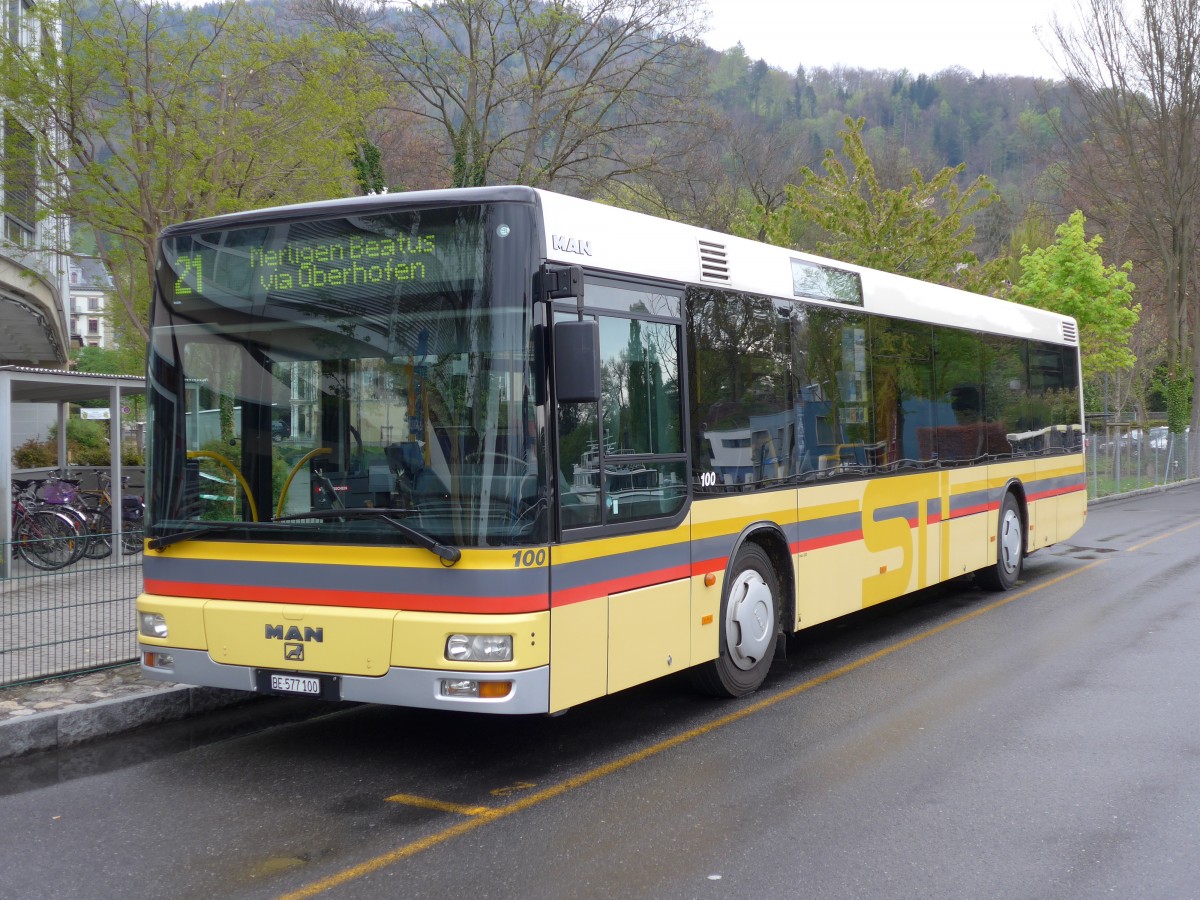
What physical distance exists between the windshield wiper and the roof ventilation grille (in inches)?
108

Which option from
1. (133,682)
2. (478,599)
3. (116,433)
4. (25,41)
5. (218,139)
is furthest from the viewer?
(116,433)

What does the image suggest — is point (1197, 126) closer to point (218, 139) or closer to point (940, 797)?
point (218, 139)

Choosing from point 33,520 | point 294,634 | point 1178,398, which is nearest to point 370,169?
point 33,520

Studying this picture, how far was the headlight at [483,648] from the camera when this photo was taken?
567 cm

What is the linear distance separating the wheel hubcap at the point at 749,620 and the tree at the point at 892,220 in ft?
58.5

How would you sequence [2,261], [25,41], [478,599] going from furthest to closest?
[2,261] → [25,41] → [478,599]

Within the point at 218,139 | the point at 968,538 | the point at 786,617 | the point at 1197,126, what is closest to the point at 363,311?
the point at 786,617

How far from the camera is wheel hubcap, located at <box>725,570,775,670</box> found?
7.67 meters

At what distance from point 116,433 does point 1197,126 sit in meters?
33.6

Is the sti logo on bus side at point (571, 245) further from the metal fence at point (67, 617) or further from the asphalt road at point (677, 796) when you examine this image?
the metal fence at point (67, 617)

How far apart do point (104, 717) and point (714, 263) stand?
4.78m

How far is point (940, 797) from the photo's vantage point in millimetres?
5730

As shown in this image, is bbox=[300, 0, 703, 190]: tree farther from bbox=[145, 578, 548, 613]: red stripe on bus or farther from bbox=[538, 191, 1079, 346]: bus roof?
bbox=[145, 578, 548, 613]: red stripe on bus

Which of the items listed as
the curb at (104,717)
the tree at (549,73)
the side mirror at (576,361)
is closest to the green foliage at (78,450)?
the tree at (549,73)
